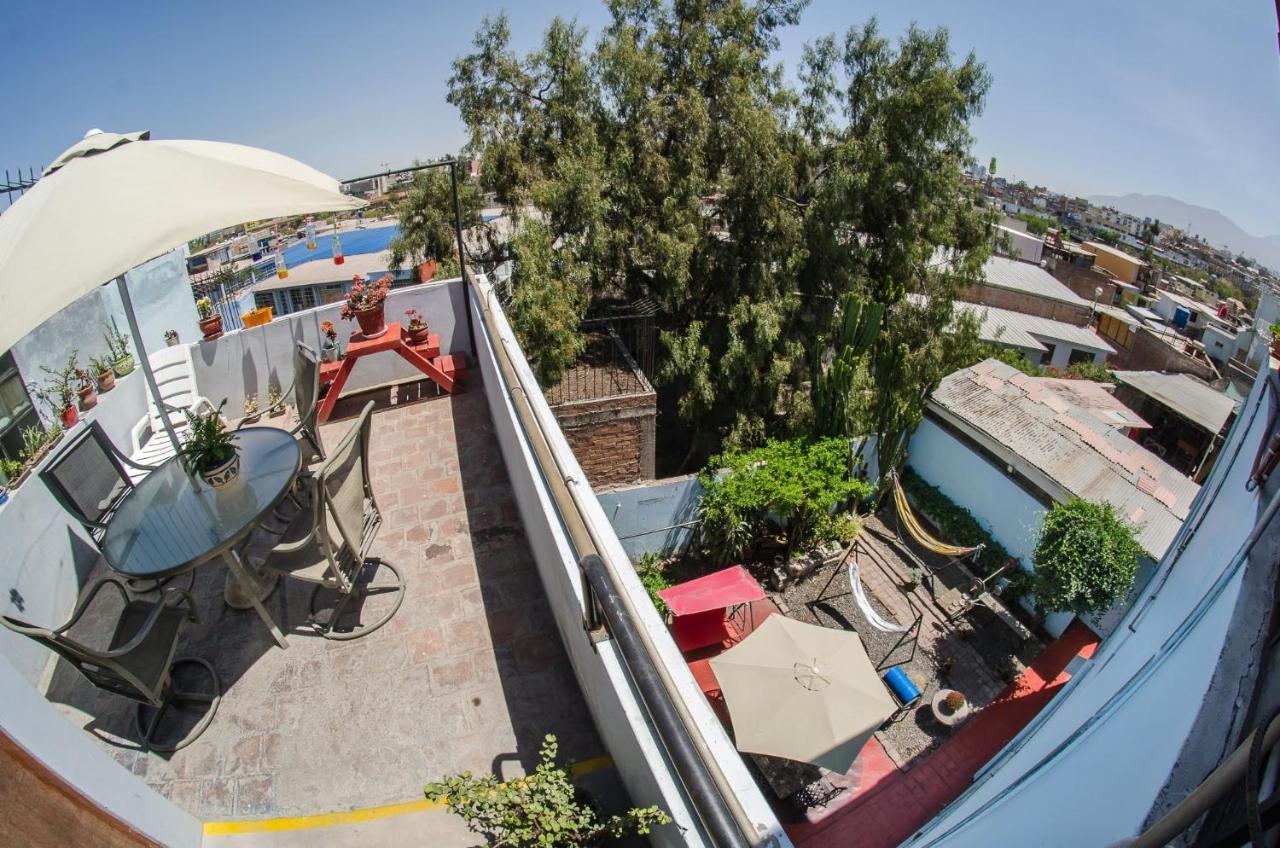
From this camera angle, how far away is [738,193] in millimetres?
9461

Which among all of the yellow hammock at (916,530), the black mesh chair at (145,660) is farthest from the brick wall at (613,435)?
the black mesh chair at (145,660)

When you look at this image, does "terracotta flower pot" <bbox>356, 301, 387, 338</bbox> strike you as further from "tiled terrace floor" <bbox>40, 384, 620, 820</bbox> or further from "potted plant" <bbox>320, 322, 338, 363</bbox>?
"tiled terrace floor" <bbox>40, 384, 620, 820</bbox>

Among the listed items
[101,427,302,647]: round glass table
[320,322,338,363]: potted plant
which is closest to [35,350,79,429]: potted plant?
[320,322,338,363]: potted plant

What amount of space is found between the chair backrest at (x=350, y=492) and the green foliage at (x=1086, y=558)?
7.86 metres

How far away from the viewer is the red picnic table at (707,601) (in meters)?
7.22

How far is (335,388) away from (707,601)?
15.6 ft

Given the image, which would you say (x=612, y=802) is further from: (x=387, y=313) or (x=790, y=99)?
(x=790, y=99)

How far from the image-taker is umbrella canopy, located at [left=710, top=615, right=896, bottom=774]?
219 inches

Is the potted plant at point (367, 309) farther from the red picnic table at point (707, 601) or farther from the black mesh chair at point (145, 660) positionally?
the red picnic table at point (707, 601)

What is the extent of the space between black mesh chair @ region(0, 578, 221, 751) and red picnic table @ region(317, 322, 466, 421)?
2.64 m

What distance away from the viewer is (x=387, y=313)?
20.3ft

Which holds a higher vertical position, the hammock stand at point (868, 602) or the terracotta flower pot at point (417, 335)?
the terracotta flower pot at point (417, 335)

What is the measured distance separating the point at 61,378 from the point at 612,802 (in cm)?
562

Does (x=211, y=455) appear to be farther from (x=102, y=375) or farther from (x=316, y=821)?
(x=102, y=375)
